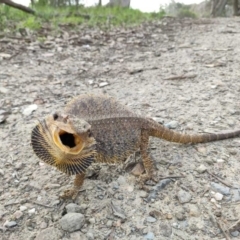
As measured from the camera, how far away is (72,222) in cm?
244

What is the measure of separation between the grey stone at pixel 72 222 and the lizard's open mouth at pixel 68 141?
63 centimetres

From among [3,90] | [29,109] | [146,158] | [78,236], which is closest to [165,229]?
[78,236]

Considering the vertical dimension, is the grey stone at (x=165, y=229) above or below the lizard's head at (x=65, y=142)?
below

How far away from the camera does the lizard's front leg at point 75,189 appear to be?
266cm

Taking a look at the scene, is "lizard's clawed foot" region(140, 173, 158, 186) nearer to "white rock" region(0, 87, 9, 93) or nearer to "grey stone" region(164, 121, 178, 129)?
"grey stone" region(164, 121, 178, 129)

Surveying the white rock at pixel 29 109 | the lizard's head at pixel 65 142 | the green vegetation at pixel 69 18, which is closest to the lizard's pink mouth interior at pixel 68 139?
the lizard's head at pixel 65 142

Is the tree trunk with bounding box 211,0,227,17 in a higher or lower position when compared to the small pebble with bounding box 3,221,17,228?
lower

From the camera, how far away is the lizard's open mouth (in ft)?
6.60

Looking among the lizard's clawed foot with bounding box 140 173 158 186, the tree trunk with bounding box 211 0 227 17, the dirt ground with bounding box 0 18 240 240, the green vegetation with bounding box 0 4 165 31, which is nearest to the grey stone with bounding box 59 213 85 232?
the dirt ground with bounding box 0 18 240 240

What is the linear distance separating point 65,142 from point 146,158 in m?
1.03

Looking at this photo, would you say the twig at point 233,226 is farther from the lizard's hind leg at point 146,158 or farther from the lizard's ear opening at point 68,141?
the lizard's ear opening at point 68,141

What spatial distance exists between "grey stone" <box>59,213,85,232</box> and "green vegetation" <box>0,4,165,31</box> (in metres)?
5.75

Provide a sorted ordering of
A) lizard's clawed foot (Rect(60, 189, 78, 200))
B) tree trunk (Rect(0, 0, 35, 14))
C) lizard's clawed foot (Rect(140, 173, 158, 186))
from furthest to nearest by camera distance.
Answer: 1. tree trunk (Rect(0, 0, 35, 14))
2. lizard's clawed foot (Rect(140, 173, 158, 186))
3. lizard's clawed foot (Rect(60, 189, 78, 200))

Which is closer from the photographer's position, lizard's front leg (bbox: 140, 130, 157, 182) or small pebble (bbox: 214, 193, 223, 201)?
small pebble (bbox: 214, 193, 223, 201)
